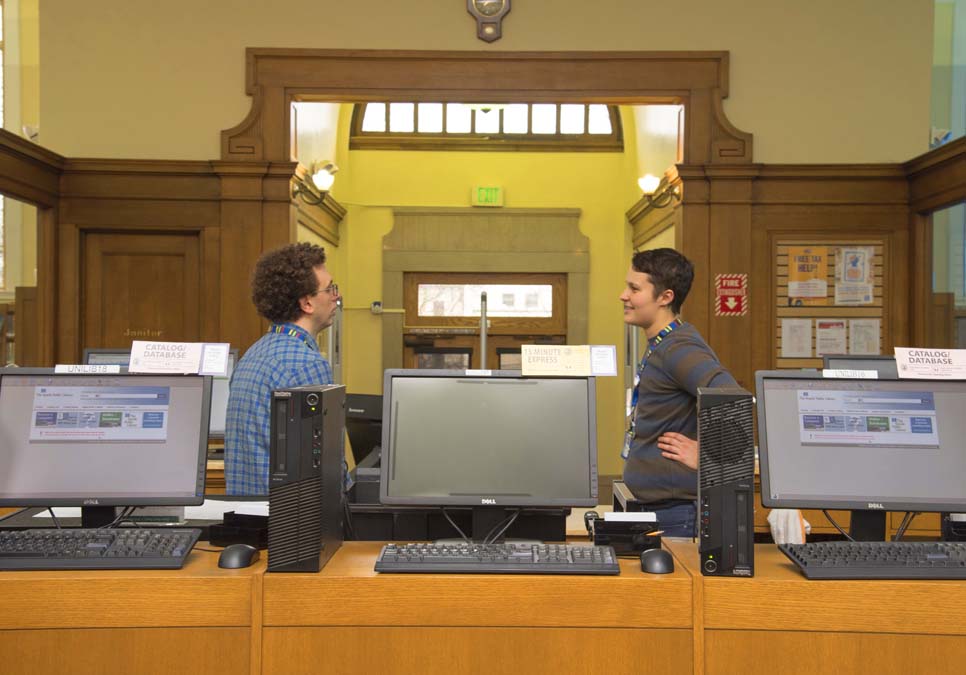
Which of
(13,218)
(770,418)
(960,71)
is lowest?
(770,418)

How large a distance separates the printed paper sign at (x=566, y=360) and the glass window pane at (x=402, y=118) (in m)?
8.05

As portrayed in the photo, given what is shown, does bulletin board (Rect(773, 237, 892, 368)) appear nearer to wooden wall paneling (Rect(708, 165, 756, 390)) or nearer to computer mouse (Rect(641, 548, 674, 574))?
wooden wall paneling (Rect(708, 165, 756, 390))

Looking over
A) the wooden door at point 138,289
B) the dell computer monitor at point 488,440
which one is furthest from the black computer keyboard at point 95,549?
the wooden door at point 138,289

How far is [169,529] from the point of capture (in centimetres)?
217

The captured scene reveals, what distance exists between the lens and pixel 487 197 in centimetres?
978

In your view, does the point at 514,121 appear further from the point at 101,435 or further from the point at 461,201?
the point at 101,435

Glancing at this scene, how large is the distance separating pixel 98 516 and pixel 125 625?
20.4 inches

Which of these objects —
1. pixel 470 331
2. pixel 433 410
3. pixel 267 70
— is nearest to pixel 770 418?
pixel 433 410

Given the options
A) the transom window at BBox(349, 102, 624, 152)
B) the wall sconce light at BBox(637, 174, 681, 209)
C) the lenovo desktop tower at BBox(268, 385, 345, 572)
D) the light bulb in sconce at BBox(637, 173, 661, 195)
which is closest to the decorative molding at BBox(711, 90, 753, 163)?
the wall sconce light at BBox(637, 174, 681, 209)

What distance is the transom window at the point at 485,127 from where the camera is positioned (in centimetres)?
986

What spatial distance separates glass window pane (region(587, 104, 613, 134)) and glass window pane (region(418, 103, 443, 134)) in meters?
1.58

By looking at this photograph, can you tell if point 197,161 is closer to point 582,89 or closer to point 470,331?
point 582,89

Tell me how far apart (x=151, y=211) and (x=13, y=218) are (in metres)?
1.14

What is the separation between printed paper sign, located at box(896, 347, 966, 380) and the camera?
7.22 feet
